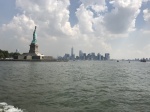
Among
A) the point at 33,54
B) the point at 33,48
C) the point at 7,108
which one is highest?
the point at 33,48

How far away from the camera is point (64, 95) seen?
76.4 ft

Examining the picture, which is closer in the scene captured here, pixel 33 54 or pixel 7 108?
pixel 7 108

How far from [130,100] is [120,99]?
0.91 m

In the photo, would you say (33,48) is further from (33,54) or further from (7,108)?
(7,108)

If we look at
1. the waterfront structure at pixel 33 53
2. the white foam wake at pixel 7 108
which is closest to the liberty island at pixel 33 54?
the waterfront structure at pixel 33 53

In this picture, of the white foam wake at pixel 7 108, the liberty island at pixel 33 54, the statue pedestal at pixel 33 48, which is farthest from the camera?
the statue pedestal at pixel 33 48

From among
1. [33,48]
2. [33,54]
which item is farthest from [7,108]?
[33,48]

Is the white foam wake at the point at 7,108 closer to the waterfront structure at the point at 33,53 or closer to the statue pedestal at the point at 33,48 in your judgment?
the waterfront structure at the point at 33,53

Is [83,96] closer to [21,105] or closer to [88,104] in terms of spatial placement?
[88,104]

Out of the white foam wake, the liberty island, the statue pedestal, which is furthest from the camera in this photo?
the statue pedestal

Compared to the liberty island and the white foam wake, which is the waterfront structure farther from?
the white foam wake

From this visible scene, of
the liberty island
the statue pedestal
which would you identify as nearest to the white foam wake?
the liberty island

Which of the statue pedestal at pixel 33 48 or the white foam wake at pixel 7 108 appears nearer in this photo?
the white foam wake at pixel 7 108

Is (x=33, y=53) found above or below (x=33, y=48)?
below
